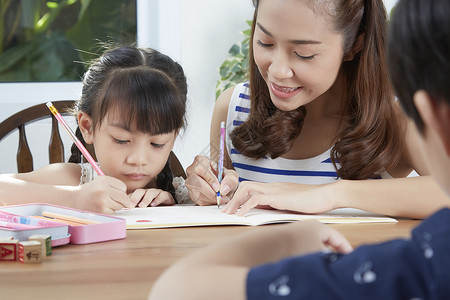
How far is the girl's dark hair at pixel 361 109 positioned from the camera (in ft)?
4.47

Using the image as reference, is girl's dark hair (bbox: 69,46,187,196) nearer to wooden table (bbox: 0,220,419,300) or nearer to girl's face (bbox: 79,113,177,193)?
girl's face (bbox: 79,113,177,193)

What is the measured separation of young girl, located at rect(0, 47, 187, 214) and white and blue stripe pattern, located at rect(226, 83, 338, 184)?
236 mm

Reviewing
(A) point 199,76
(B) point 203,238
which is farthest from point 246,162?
(A) point 199,76

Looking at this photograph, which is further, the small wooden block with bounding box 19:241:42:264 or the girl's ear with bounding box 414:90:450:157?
the small wooden block with bounding box 19:241:42:264

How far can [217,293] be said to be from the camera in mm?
427

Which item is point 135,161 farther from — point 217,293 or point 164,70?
point 217,293

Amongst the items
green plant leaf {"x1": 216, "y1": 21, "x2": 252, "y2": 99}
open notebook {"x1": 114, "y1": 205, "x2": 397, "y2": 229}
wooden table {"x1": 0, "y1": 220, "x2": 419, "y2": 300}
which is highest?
green plant leaf {"x1": 216, "y1": 21, "x2": 252, "y2": 99}

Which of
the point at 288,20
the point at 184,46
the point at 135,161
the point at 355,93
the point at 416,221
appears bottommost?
the point at 416,221

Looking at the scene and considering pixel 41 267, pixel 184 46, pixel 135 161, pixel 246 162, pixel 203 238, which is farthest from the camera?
pixel 184 46

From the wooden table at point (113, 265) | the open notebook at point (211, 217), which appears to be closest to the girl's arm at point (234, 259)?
the wooden table at point (113, 265)

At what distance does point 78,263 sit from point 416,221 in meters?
0.67

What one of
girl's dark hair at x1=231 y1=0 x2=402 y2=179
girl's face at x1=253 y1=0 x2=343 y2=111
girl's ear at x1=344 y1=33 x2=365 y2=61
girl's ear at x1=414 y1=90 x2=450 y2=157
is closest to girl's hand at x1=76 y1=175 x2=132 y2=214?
girl's face at x1=253 y1=0 x2=343 y2=111

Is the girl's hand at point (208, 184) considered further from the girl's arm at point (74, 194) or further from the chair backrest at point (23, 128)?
the chair backrest at point (23, 128)

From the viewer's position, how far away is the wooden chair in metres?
1.73
